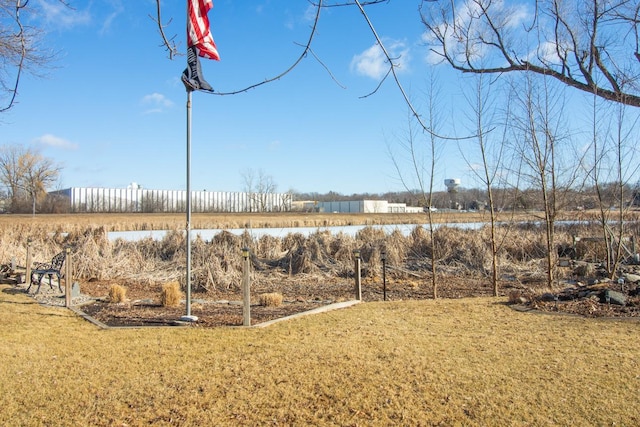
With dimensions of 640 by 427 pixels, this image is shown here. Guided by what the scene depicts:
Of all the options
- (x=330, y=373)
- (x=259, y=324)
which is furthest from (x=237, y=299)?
(x=330, y=373)

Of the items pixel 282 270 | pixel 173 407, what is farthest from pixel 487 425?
pixel 282 270

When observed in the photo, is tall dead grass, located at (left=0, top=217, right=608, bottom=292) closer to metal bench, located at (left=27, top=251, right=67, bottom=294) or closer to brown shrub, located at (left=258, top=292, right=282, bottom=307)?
metal bench, located at (left=27, top=251, right=67, bottom=294)

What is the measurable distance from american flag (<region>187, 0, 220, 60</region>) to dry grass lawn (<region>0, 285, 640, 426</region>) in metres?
3.53

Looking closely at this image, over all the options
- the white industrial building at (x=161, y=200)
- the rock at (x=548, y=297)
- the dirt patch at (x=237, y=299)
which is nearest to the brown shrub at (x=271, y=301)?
the dirt patch at (x=237, y=299)

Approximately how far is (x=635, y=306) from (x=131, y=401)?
6462 millimetres

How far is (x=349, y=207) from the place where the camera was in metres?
86.4

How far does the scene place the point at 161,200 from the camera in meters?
67.6

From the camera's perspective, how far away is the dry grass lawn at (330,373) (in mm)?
3420

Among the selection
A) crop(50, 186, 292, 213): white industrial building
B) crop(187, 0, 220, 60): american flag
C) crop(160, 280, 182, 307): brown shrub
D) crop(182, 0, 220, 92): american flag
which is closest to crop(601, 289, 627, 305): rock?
crop(182, 0, 220, 92): american flag

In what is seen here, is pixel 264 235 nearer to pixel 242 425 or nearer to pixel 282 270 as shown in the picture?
pixel 282 270

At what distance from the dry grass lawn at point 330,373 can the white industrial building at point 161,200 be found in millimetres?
56086

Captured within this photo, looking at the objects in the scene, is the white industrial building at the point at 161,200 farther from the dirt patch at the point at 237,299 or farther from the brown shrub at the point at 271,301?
the brown shrub at the point at 271,301

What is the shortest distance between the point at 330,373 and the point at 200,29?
4290 millimetres

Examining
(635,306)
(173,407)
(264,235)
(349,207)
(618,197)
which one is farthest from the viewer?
(349,207)
